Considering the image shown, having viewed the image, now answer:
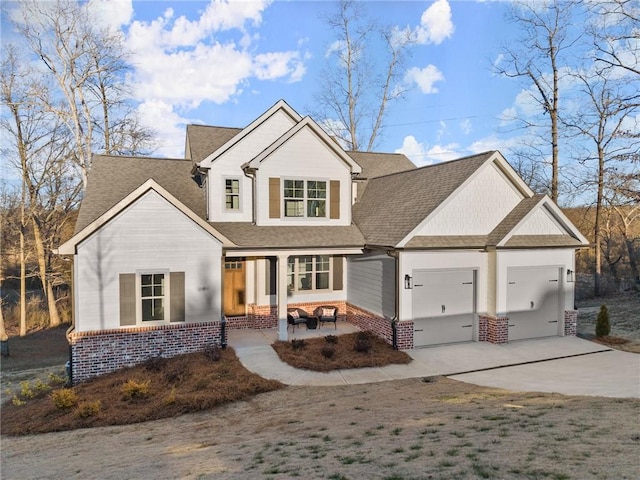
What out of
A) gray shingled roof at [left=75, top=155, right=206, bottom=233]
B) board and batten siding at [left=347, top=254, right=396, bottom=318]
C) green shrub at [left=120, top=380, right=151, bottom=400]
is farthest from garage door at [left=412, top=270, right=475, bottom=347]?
gray shingled roof at [left=75, top=155, right=206, bottom=233]

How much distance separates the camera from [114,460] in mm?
6598

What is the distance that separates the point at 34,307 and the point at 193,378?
70.8 feet

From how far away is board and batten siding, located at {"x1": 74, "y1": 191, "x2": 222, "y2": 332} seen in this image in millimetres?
11617

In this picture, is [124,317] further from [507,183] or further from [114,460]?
[507,183]

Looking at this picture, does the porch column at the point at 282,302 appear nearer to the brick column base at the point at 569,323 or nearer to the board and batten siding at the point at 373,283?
the board and batten siding at the point at 373,283

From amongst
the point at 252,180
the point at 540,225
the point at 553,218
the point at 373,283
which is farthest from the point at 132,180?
the point at 553,218

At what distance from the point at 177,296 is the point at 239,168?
5.27 meters

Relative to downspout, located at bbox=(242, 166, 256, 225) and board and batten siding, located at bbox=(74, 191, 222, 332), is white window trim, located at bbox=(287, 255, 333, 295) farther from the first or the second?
board and batten siding, located at bbox=(74, 191, 222, 332)

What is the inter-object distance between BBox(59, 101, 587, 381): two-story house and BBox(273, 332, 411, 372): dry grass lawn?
637 millimetres

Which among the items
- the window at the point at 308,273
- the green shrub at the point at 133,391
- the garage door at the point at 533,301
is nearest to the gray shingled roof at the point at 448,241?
the garage door at the point at 533,301

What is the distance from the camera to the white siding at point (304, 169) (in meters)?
14.7

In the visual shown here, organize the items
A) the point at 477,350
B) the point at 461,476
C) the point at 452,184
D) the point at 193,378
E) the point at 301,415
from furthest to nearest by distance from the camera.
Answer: the point at 452,184 < the point at 477,350 < the point at 193,378 < the point at 301,415 < the point at 461,476

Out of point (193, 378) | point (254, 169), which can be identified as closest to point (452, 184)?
point (254, 169)

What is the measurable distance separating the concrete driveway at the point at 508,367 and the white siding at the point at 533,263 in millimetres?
1440
